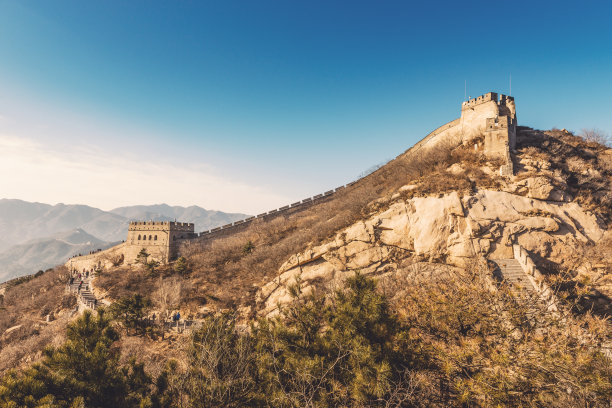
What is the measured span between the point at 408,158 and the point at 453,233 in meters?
17.4

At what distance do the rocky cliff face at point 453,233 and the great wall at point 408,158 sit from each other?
3.04 meters

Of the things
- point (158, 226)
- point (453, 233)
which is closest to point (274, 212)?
point (158, 226)

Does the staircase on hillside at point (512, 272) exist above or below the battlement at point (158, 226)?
below

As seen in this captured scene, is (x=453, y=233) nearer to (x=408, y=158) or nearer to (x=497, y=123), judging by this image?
(x=497, y=123)

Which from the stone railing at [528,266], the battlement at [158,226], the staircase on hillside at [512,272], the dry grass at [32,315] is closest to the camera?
the stone railing at [528,266]

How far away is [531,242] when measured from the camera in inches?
588

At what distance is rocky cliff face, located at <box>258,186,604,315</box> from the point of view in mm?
15078

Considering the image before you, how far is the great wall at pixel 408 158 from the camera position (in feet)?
62.1

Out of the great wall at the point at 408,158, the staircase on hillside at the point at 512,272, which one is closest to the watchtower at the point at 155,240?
the great wall at the point at 408,158

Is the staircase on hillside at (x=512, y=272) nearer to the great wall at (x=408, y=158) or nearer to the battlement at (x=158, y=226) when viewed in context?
the great wall at (x=408, y=158)

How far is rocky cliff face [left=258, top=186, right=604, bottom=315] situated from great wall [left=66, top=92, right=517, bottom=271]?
304cm

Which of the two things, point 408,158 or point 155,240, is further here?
point 408,158

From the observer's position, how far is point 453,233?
1575cm

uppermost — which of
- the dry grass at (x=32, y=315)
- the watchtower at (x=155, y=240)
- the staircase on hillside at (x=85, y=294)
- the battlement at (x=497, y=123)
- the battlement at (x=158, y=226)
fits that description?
the battlement at (x=497, y=123)
